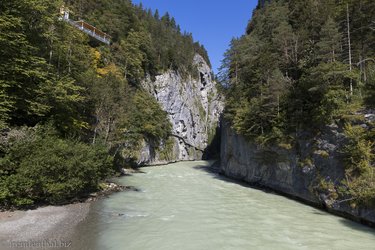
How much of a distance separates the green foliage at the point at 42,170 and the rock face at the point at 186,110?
931 inches

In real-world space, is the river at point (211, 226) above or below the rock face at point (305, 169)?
below

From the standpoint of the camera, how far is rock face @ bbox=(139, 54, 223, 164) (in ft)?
163

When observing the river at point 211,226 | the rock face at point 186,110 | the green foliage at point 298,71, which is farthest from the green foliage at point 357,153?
the rock face at point 186,110

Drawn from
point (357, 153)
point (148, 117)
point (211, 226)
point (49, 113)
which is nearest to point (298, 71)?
point (357, 153)

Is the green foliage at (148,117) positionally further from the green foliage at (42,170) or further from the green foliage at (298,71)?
the green foliage at (42,170)

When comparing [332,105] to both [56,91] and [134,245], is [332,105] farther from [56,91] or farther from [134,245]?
[56,91]

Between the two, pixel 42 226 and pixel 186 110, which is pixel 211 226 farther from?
pixel 186 110

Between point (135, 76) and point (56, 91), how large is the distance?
28.1m

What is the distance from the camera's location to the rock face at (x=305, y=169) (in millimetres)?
14391

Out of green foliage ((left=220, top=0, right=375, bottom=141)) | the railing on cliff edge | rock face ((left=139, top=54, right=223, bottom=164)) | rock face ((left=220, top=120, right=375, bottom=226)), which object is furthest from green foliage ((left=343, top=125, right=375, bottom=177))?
the railing on cliff edge

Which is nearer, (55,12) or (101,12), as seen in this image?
(55,12)

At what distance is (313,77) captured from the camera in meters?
17.2

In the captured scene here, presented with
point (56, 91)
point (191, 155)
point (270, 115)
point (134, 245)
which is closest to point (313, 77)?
point (270, 115)

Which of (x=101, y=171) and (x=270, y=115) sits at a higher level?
(x=270, y=115)
